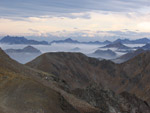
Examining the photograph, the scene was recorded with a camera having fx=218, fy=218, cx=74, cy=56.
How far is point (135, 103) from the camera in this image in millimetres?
111938

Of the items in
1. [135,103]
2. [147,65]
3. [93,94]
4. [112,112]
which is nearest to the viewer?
[112,112]

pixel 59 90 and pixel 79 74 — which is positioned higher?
pixel 59 90

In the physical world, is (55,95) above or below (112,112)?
above

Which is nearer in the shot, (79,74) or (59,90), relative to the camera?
(59,90)

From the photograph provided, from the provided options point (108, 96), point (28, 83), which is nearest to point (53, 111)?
point (28, 83)

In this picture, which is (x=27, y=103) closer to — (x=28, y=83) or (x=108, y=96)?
(x=28, y=83)

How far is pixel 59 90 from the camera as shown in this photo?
226 feet

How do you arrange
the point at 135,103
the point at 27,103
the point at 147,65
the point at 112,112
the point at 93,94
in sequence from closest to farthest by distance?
the point at 27,103
the point at 112,112
the point at 93,94
the point at 135,103
the point at 147,65

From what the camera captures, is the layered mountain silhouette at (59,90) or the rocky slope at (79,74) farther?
the rocky slope at (79,74)

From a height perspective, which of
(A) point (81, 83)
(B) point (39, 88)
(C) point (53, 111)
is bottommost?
(A) point (81, 83)

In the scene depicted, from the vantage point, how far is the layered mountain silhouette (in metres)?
42.4

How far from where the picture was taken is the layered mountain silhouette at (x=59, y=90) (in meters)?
42.4

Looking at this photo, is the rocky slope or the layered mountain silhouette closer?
the layered mountain silhouette

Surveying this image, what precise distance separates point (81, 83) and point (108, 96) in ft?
264
